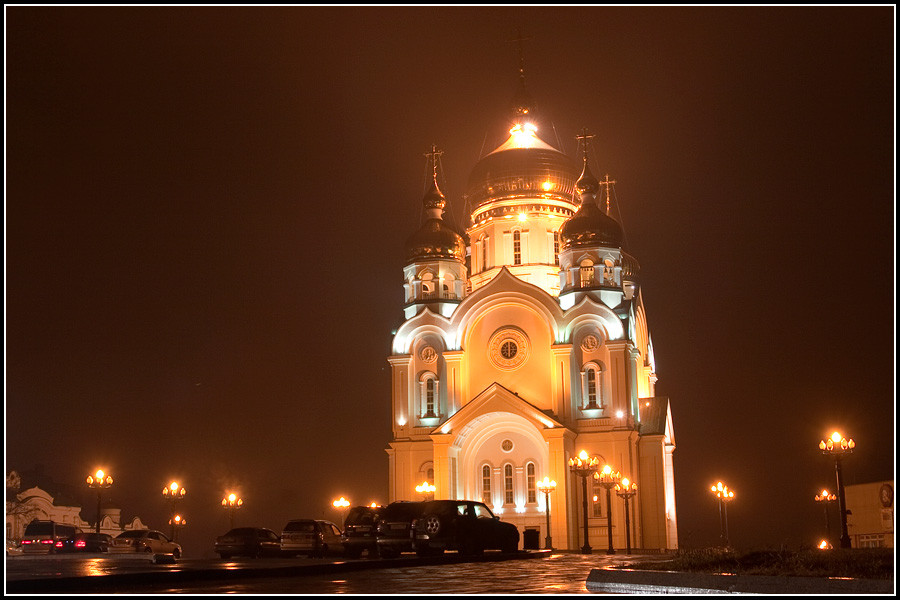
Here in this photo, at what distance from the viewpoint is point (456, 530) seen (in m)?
24.0

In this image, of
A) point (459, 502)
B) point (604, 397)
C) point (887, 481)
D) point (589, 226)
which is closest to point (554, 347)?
point (604, 397)

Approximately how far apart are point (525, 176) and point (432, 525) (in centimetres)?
2948

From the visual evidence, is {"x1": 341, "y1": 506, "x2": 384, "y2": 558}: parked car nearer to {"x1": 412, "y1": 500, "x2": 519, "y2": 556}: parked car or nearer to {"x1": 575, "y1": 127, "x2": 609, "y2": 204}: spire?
{"x1": 412, "y1": 500, "x2": 519, "y2": 556}: parked car

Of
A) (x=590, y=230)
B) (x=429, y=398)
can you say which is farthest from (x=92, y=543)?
(x=590, y=230)

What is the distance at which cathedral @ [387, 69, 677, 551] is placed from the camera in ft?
141

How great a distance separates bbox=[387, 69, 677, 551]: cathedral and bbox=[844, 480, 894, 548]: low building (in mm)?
7940

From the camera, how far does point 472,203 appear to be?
52.6m

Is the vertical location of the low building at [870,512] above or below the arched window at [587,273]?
below

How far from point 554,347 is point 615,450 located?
4.69 meters

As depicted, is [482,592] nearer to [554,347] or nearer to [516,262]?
[554,347]

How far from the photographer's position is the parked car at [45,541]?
32.0 metres

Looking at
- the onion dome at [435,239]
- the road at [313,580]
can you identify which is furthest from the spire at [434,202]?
the road at [313,580]

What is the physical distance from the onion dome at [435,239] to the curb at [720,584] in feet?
118

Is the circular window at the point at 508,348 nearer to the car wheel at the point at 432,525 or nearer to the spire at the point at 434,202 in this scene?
the spire at the point at 434,202
